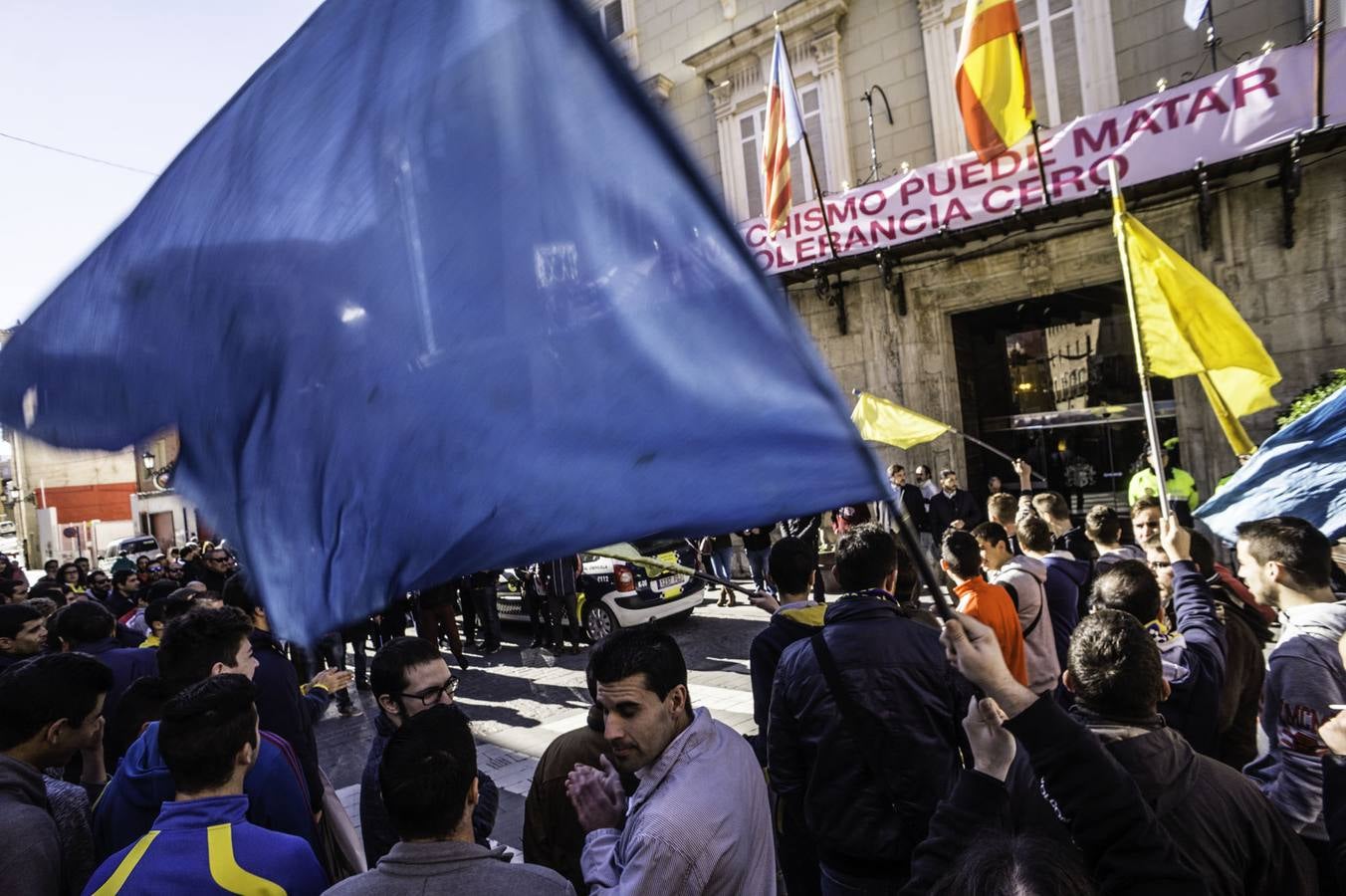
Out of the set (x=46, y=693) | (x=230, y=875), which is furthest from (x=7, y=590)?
(x=230, y=875)

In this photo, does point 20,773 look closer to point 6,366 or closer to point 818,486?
point 6,366

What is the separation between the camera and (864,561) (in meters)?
2.63

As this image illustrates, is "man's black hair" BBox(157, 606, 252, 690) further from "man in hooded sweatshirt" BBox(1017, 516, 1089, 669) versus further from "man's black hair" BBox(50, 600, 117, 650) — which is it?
"man in hooded sweatshirt" BBox(1017, 516, 1089, 669)

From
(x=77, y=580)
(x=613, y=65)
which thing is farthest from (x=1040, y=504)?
(x=77, y=580)

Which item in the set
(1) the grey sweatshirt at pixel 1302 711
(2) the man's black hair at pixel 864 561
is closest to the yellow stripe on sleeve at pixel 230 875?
(2) the man's black hair at pixel 864 561

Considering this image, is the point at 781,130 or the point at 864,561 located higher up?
the point at 781,130

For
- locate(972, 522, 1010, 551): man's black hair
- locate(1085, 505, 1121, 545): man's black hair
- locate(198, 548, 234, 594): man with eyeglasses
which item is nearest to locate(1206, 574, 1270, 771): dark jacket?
locate(1085, 505, 1121, 545): man's black hair

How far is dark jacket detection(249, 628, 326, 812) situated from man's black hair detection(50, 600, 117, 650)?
5.37ft

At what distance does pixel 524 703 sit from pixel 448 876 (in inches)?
240

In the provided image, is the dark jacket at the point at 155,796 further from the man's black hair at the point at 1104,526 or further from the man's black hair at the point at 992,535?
the man's black hair at the point at 1104,526

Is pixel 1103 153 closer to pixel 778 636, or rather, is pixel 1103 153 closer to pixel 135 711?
pixel 778 636

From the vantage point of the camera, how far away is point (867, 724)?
2352 millimetres

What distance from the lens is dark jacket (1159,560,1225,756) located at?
247cm

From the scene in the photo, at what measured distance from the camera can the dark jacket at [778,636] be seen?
118 inches
